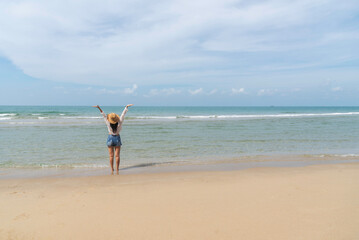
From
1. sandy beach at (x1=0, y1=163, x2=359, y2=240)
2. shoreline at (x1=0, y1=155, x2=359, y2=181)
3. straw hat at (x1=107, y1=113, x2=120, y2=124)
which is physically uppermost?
straw hat at (x1=107, y1=113, x2=120, y2=124)

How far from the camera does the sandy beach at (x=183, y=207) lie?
3840mm

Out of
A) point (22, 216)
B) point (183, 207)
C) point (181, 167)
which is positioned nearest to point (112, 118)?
point (181, 167)

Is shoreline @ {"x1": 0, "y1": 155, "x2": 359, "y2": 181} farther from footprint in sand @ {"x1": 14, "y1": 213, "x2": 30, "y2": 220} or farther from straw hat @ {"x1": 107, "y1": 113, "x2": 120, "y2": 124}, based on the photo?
footprint in sand @ {"x1": 14, "y1": 213, "x2": 30, "y2": 220}

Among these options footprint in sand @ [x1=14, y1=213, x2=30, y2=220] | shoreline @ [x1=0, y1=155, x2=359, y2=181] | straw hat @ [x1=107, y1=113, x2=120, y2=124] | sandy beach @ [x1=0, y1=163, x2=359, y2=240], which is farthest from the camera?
straw hat @ [x1=107, y1=113, x2=120, y2=124]

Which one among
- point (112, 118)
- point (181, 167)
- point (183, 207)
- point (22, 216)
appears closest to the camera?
point (22, 216)

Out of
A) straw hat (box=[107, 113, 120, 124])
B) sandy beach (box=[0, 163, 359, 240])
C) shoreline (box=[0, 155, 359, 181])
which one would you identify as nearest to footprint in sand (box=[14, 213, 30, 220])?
sandy beach (box=[0, 163, 359, 240])

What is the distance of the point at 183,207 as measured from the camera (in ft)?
15.4

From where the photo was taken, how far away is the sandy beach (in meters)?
3.84


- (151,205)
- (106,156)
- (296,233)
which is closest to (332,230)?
(296,233)

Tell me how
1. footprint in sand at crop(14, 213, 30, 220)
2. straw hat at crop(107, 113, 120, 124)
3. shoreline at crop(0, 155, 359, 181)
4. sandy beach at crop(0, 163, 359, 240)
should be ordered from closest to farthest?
sandy beach at crop(0, 163, 359, 240) → footprint in sand at crop(14, 213, 30, 220) → shoreline at crop(0, 155, 359, 181) → straw hat at crop(107, 113, 120, 124)

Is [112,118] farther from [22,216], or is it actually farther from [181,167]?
[22,216]

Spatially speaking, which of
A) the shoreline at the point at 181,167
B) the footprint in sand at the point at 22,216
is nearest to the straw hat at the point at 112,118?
the shoreline at the point at 181,167

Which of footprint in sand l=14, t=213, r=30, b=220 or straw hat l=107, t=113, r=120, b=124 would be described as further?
straw hat l=107, t=113, r=120, b=124

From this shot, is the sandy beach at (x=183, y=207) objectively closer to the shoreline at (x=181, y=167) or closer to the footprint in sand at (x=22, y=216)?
the footprint in sand at (x=22, y=216)
